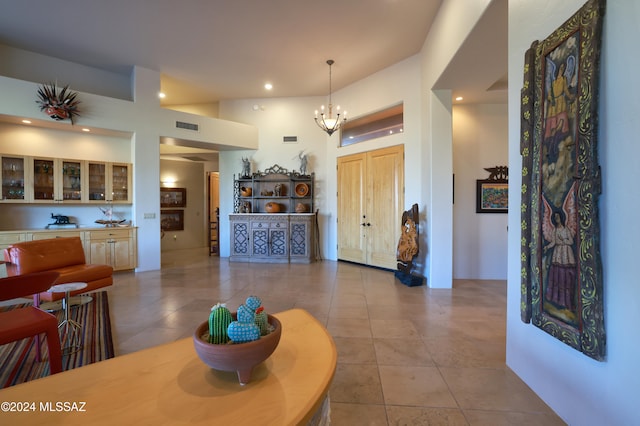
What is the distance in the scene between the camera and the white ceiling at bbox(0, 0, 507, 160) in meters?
4.09

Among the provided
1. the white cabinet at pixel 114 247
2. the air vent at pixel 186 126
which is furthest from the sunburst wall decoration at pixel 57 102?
the white cabinet at pixel 114 247

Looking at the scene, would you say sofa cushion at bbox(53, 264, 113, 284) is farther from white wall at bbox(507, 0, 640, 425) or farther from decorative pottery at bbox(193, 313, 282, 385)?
white wall at bbox(507, 0, 640, 425)

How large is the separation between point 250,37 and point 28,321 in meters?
4.81

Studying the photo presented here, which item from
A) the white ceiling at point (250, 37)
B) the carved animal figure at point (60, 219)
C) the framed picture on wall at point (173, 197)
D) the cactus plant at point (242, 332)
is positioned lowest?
the cactus plant at point (242, 332)

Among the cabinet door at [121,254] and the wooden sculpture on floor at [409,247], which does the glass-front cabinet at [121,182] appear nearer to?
the cabinet door at [121,254]

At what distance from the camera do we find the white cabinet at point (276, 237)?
6.96 meters

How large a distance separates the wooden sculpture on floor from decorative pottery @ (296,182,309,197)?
9.47 feet

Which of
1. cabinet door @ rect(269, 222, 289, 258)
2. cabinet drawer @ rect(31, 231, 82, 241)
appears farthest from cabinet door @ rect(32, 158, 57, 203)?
cabinet door @ rect(269, 222, 289, 258)

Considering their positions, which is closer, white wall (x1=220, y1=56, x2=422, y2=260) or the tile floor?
the tile floor

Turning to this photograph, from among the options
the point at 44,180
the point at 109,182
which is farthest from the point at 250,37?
the point at 44,180

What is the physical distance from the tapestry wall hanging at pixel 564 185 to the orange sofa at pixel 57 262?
4739 millimetres

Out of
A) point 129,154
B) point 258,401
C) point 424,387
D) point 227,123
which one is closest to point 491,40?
point 424,387

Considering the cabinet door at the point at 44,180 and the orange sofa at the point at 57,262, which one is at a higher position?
the cabinet door at the point at 44,180

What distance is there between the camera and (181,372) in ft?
3.67
